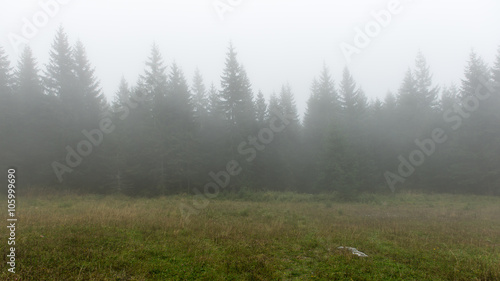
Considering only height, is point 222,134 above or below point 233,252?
above

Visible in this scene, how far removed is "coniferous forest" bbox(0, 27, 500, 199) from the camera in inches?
940

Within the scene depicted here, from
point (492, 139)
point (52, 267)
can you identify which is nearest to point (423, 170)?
point (492, 139)

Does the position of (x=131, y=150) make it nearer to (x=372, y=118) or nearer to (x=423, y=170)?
(x=372, y=118)

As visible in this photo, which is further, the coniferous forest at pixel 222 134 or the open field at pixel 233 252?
the coniferous forest at pixel 222 134

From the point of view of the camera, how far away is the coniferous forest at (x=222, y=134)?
23.9m

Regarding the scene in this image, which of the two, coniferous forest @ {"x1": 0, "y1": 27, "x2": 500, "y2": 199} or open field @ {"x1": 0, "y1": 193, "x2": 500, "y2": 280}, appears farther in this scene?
coniferous forest @ {"x1": 0, "y1": 27, "x2": 500, "y2": 199}

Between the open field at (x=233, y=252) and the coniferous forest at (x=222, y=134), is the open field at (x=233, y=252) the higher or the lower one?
the lower one

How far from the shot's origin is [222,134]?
30.8 m

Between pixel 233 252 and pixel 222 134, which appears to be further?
pixel 222 134

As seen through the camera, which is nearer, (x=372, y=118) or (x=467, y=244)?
(x=467, y=244)

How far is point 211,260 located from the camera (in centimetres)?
614

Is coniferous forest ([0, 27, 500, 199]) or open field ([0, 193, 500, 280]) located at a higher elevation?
coniferous forest ([0, 27, 500, 199])

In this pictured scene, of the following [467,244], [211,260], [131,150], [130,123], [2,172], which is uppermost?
[130,123]

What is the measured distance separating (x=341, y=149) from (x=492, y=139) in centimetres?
1658
